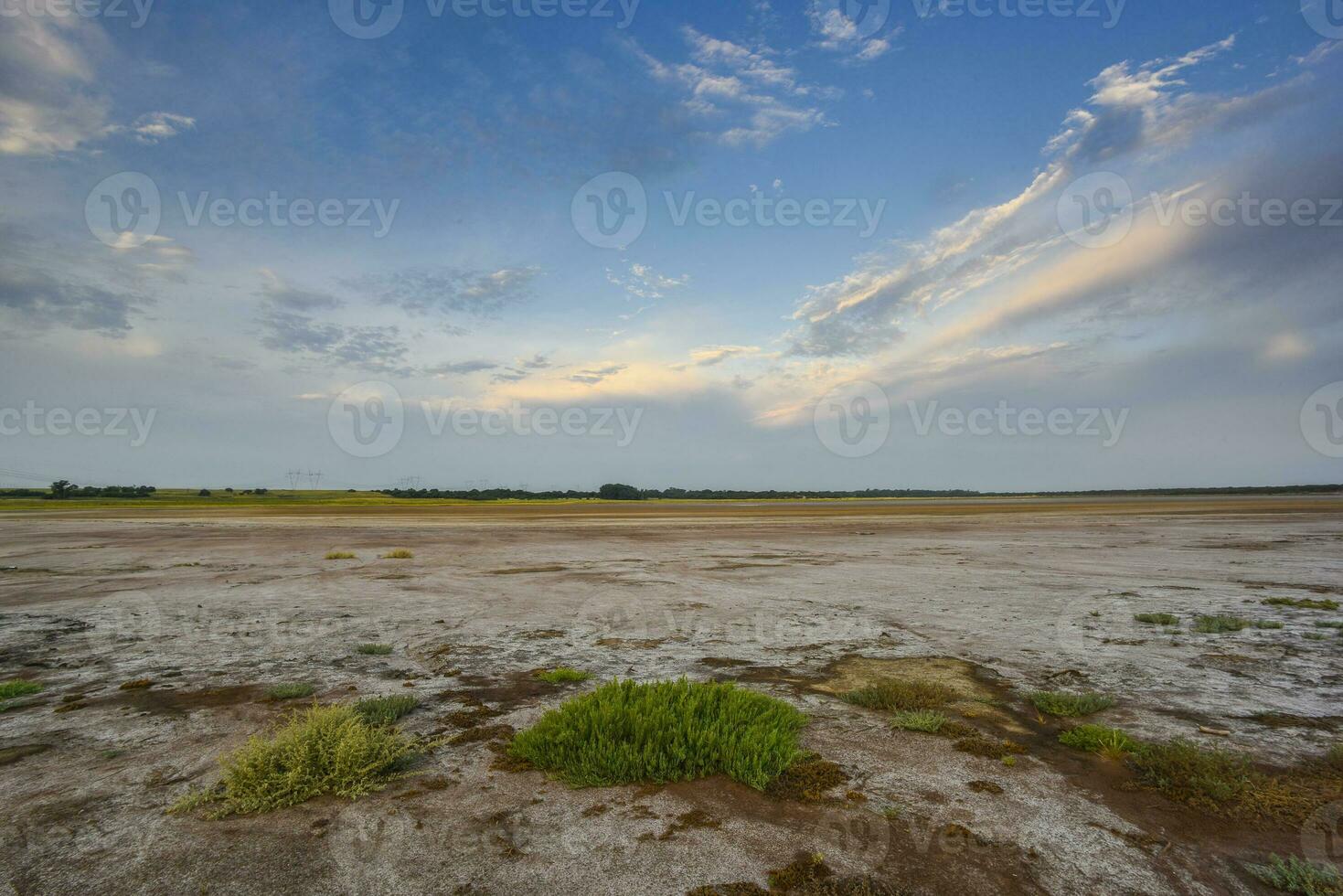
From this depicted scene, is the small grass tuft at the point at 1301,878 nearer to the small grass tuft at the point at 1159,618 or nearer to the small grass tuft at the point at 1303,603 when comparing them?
the small grass tuft at the point at 1159,618

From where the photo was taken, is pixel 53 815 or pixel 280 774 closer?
pixel 53 815

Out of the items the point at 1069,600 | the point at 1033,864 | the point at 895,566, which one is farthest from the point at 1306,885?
the point at 895,566

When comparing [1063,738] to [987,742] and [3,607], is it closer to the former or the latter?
[987,742]

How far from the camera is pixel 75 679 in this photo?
8727 mm

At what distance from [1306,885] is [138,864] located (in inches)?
321

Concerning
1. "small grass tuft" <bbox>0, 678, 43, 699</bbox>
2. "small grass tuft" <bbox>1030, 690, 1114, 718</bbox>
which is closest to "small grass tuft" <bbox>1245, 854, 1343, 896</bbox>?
"small grass tuft" <bbox>1030, 690, 1114, 718</bbox>

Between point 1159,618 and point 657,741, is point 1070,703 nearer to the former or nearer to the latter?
point 657,741

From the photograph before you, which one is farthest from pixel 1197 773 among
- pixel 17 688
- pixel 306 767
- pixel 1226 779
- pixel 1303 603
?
pixel 17 688

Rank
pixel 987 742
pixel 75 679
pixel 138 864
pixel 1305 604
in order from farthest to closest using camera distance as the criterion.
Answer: pixel 1305 604
pixel 75 679
pixel 987 742
pixel 138 864

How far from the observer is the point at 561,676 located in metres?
8.66

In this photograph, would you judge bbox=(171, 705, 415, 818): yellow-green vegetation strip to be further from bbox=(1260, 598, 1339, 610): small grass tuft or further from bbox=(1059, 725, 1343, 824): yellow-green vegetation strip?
bbox=(1260, 598, 1339, 610): small grass tuft

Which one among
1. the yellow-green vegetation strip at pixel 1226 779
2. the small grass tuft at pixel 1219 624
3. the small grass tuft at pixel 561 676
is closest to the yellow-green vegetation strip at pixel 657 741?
the small grass tuft at pixel 561 676

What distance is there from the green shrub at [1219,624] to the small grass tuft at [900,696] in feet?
23.7

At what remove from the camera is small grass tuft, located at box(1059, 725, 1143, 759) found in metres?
6.12
